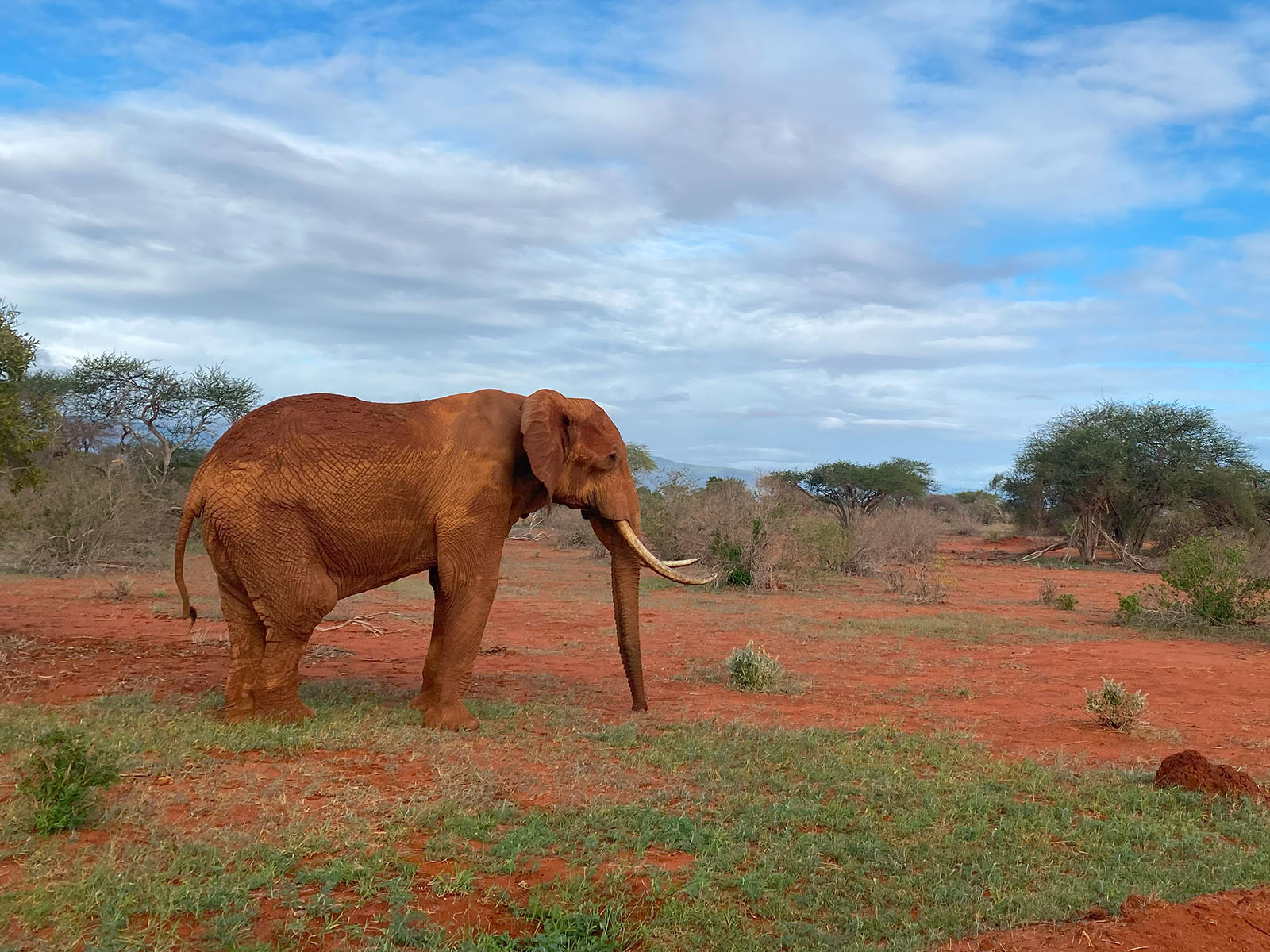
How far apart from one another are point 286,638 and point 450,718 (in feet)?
4.25

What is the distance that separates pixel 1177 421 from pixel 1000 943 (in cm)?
3156

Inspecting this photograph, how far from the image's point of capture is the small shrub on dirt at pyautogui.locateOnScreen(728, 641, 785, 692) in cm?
882

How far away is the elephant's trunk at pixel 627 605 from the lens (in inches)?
288

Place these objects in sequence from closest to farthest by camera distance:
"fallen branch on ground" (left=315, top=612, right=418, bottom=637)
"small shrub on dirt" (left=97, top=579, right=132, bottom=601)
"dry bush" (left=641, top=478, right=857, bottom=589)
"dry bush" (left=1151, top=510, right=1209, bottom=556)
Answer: "fallen branch on ground" (left=315, top=612, right=418, bottom=637)
"small shrub on dirt" (left=97, top=579, right=132, bottom=601)
"dry bush" (left=641, top=478, right=857, bottom=589)
"dry bush" (left=1151, top=510, right=1209, bottom=556)

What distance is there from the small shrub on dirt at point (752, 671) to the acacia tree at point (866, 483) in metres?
29.6

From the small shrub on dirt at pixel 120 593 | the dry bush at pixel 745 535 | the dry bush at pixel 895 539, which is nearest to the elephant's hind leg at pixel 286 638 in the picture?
the small shrub on dirt at pixel 120 593

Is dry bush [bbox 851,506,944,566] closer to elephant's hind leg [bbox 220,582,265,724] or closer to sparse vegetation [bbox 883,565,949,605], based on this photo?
sparse vegetation [bbox 883,565,949,605]

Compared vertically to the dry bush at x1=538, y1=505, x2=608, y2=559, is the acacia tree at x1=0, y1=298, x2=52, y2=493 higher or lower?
higher

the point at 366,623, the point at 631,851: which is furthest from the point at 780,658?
the point at 631,851

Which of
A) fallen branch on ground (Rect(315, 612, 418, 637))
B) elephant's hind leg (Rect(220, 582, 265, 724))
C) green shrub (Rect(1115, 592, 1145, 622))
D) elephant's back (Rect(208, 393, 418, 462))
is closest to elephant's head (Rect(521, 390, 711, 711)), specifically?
elephant's back (Rect(208, 393, 418, 462))

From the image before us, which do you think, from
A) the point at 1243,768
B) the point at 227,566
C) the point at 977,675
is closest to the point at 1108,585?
the point at 977,675

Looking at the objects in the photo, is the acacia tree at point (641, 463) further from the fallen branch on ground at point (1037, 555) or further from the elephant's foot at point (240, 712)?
the elephant's foot at point (240, 712)

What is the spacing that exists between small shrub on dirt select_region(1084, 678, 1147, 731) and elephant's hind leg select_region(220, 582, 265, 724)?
678 cm

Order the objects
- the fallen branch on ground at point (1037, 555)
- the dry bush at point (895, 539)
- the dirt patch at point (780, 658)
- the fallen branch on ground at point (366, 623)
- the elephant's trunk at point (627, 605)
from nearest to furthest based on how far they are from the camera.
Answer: the elephant's trunk at point (627, 605)
the dirt patch at point (780, 658)
the fallen branch on ground at point (366, 623)
the dry bush at point (895, 539)
the fallen branch on ground at point (1037, 555)
